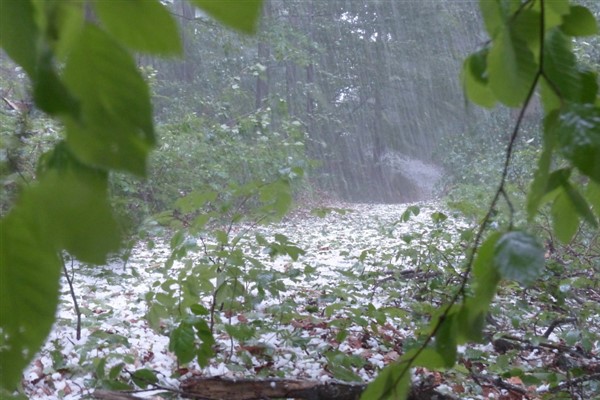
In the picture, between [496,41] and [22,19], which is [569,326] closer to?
[496,41]

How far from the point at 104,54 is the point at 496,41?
347 millimetres

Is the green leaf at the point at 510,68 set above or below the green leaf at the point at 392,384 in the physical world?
above

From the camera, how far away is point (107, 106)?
26 centimetres

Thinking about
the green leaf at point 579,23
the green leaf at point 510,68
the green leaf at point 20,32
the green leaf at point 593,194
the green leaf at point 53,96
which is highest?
the green leaf at point 579,23

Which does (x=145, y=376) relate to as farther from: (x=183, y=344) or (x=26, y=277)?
(x=26, y=277)

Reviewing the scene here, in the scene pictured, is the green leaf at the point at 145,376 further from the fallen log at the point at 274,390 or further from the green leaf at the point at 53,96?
the green leaf at the point at 53,96

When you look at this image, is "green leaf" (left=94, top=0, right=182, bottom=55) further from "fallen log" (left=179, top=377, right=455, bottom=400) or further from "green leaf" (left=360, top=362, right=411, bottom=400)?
"fallen log" (left=179, top=377, right=455, bottom=400)

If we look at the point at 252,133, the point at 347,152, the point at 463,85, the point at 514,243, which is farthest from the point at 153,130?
the point at 347,152

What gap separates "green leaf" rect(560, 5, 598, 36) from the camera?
20.5 inches

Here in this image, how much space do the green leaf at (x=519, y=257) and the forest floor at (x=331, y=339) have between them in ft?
3.66

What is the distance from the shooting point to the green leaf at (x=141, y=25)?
282 mm

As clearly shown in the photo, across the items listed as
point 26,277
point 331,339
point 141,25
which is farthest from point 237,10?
point 331,339

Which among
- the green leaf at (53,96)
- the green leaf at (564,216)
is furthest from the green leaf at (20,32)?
the green leaf at (564,216)

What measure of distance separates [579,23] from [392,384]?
1.20 ft
